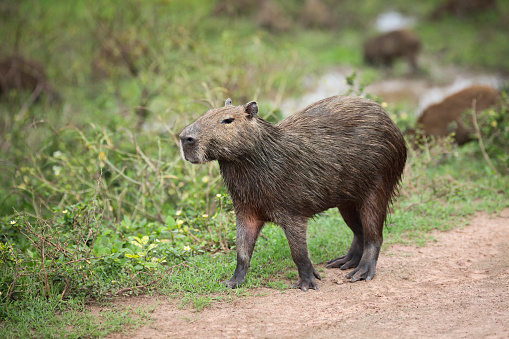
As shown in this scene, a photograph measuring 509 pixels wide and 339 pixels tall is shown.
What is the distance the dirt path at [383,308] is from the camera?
400cm

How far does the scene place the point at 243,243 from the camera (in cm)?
484

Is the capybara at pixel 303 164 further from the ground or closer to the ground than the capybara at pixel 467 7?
closer to the ground

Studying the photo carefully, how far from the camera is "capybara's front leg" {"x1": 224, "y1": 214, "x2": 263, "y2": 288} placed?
4816mm

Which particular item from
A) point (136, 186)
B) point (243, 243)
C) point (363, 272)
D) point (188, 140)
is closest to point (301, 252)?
point (243, 243)

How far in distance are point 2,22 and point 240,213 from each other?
29.5 feet

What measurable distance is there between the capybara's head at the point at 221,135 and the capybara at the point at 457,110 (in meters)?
4.41

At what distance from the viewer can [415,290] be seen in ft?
15.3

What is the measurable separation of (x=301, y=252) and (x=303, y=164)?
729 millimetres

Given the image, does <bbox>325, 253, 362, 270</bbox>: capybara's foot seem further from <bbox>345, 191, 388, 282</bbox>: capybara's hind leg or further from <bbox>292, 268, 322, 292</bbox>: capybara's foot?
<bbox>292, 268, 322, 292</bbox>: capybara's foot

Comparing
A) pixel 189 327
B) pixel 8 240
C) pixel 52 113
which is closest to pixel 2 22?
pixel 52 113

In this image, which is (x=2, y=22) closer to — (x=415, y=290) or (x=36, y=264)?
(x=36, y=264)

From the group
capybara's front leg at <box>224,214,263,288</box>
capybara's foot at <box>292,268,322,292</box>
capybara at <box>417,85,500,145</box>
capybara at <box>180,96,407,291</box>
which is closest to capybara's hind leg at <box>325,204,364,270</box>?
capybara at <box>180,96,407,291</box>

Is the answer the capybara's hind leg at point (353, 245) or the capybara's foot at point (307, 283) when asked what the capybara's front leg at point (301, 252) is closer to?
the capybara's foot at point (307, 283)

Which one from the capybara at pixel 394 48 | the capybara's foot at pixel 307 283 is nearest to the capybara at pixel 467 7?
the capybara at pixel 394 48
